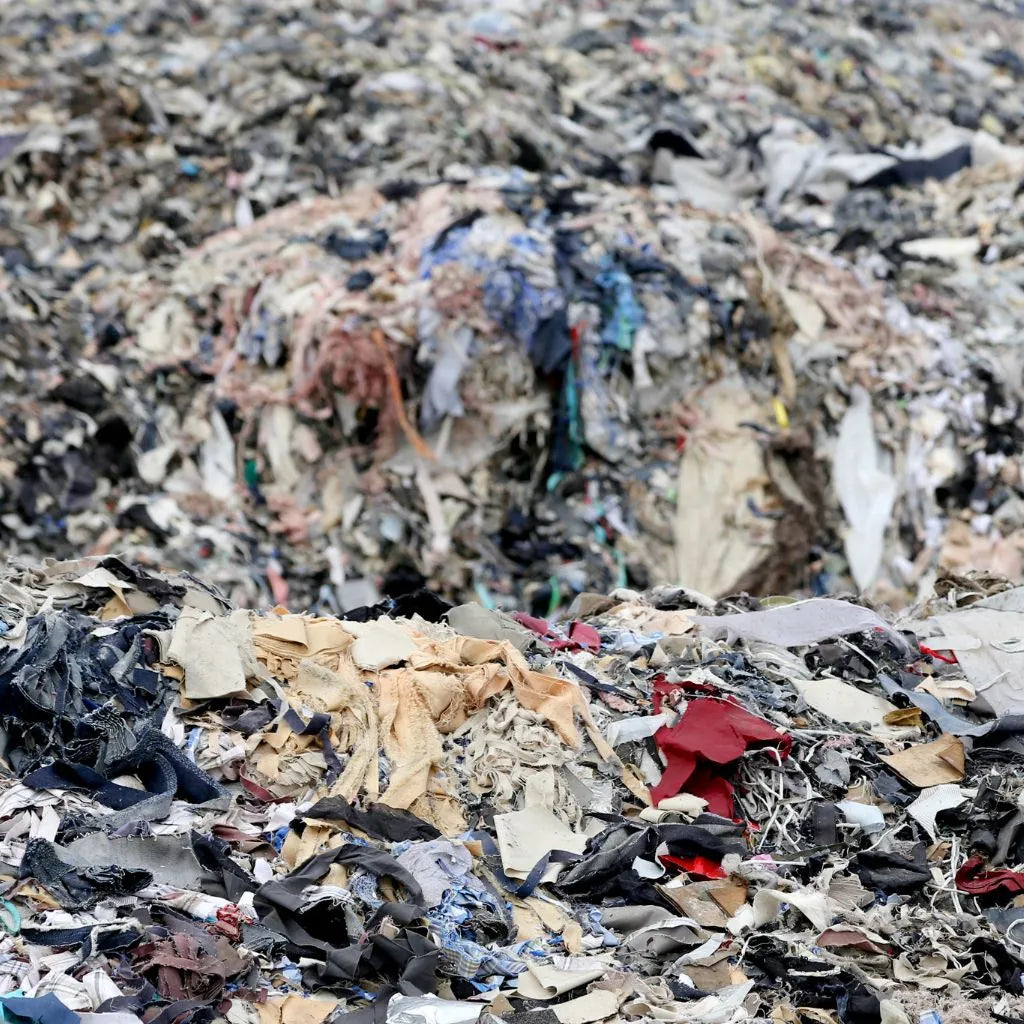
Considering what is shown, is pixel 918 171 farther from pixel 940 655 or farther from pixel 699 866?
pixel 699 866

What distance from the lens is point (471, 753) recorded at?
3.70 metres

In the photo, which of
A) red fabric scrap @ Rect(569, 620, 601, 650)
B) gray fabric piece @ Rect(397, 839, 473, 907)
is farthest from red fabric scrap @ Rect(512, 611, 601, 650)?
gray fabric piece @ Rect(397, 839, 473, 907)

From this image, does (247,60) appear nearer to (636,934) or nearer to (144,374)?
(144,374)

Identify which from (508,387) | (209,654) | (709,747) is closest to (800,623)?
→ (709,747)

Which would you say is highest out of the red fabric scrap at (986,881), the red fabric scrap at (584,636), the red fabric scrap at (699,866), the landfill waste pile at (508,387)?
the red fabric scrap at (986,881)

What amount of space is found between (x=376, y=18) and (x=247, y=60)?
139cm

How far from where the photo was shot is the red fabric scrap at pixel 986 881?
3.34 m

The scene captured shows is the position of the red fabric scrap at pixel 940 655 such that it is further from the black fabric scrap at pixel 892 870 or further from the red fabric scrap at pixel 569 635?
the red fabric scrap at pixel 569 635

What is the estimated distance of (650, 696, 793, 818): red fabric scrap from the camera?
11.9 ft

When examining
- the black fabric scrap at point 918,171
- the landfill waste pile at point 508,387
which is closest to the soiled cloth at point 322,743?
the landfill waste pile at point 508,387

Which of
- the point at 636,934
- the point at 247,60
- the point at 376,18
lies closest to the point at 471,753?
the point at 636,934

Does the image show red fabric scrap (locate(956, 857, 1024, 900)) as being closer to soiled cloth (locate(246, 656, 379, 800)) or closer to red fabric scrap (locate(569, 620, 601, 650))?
red fabric scrap (locate(569, 620, 601, 650))

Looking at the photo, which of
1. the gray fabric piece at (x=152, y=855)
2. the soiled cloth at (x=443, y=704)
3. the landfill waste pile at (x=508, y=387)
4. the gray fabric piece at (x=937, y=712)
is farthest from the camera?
Result: the landfill waste pile at (x=508, y=387)

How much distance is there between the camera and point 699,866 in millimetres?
3402
